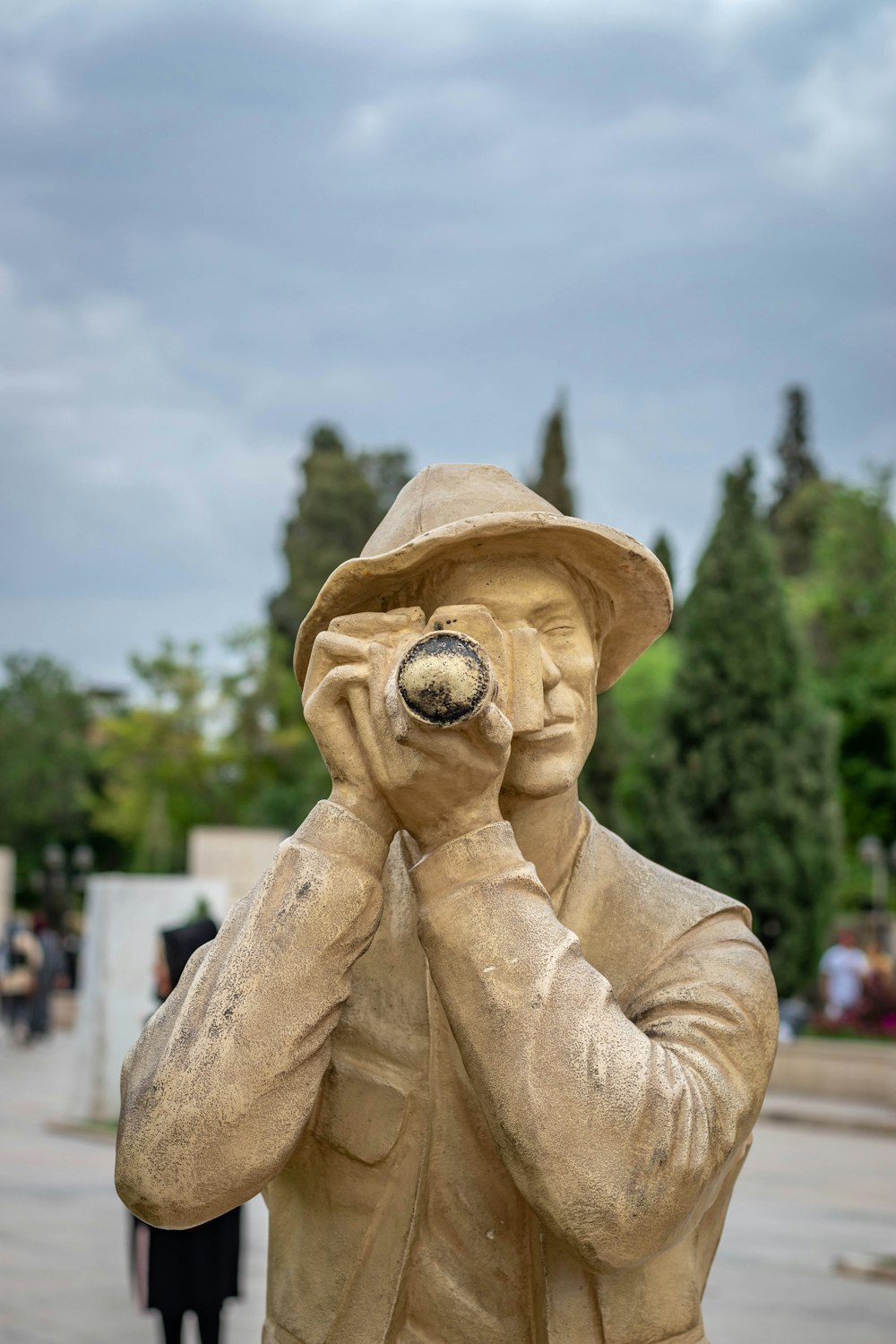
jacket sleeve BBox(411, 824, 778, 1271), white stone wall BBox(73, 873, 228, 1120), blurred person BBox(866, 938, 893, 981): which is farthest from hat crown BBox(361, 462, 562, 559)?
blurred person BBox(866, 938, 893, 981)

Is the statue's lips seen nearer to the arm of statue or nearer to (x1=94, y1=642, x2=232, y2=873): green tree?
the arm of statue

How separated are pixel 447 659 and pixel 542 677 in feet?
1.04


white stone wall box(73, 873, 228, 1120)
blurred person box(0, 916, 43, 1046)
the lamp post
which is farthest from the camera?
the lamp post

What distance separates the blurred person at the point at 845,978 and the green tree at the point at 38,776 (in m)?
32.6

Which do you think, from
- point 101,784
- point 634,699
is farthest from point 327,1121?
point 101,784

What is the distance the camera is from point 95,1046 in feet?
42.8

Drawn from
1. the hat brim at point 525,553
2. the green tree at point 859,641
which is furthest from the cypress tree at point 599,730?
the hat brim at point 525,553

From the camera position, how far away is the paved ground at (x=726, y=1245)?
24.8 ft

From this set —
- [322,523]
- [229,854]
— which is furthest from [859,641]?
[229,854]

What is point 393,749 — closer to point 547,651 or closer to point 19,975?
point 547,651

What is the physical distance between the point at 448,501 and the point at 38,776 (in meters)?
50.4

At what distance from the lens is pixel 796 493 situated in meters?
58.3

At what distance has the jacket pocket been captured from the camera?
233cm

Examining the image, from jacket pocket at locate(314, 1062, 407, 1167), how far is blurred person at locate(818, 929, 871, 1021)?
1711 centimetres
